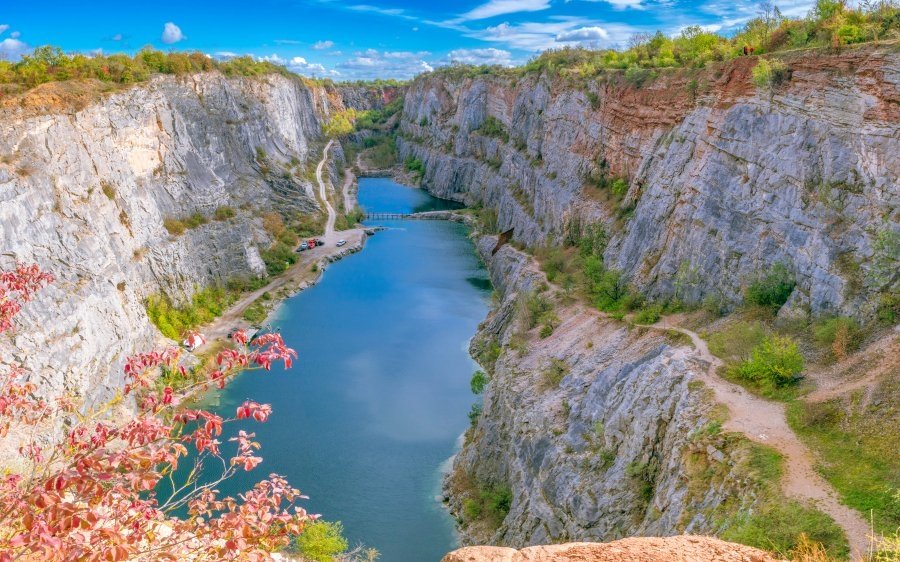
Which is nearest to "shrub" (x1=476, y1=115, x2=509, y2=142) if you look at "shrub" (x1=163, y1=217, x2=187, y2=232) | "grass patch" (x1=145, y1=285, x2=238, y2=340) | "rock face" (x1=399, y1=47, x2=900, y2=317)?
"rock face" (x1=399, y1=47, x2=900, y2=317)

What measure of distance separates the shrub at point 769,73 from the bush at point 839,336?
9.62 meters

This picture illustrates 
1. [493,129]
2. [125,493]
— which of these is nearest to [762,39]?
[125,493]

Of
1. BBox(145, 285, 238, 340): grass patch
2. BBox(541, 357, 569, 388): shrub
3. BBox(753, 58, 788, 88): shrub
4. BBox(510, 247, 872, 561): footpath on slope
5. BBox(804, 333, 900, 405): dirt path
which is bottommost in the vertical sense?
BBox(145, 285, 238, 340): grass patch

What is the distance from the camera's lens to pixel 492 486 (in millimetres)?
24000

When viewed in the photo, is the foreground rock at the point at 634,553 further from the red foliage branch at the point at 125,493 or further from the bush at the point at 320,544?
the bush at the point at 320,544

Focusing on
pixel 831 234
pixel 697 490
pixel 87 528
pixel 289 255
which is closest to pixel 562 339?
pixel 831 234

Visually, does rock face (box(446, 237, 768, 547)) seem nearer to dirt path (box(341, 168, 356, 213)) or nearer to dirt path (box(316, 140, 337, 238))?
dirt path (box(316, 140, 337, 238))

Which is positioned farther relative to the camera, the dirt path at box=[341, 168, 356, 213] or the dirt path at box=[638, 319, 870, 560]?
the dirt path at box=[341, 168, 356, 213]

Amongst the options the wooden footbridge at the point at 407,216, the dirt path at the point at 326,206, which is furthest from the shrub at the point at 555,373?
the wooden footbridge at the point at 407,216

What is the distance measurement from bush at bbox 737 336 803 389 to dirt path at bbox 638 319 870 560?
1.69 feet

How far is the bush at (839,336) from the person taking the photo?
1658cm

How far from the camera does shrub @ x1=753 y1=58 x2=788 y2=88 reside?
73.4ft

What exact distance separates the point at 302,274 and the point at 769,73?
3835 cm

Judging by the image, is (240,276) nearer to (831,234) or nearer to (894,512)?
(831,234)
